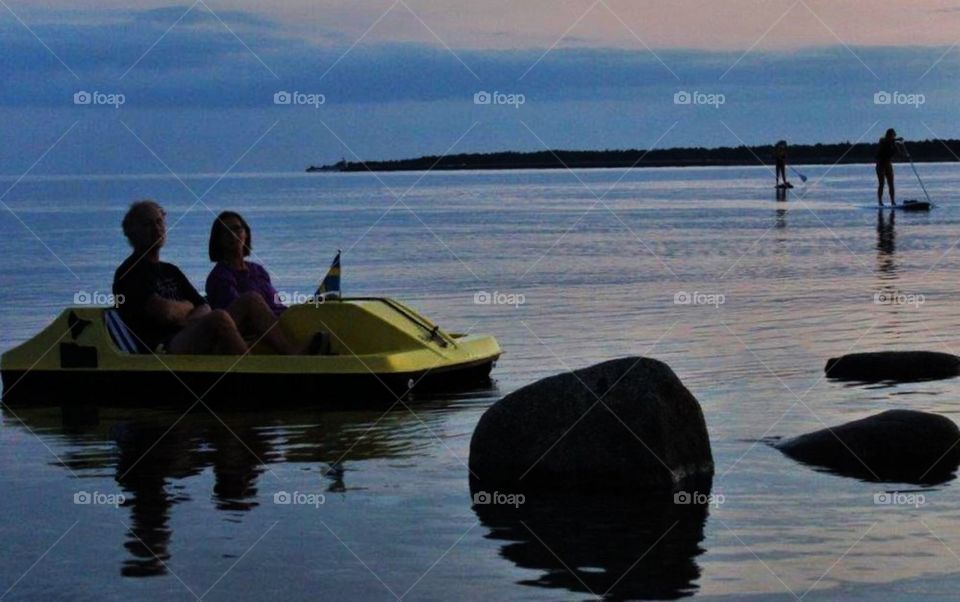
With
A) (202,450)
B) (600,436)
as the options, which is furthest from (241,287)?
(600,436)

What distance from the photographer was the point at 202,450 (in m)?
12.6
